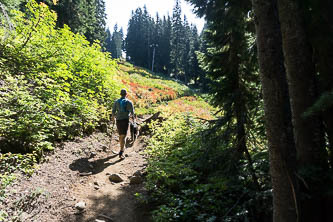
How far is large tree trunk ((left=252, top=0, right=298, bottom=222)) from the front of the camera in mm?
2320

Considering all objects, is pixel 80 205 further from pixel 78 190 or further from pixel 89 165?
pixel 89 165

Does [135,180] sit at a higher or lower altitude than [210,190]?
lower

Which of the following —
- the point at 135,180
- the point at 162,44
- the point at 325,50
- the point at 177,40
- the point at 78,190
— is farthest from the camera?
the point at 162,44

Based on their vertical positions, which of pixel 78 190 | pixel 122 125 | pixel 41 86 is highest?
pixel 41 86

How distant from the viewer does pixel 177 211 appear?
3.62 meters

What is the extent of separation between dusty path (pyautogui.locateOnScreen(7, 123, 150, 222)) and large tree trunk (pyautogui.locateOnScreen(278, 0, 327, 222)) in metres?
3.08

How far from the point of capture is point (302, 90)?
2998 millimetres

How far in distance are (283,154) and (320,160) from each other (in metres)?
1.05

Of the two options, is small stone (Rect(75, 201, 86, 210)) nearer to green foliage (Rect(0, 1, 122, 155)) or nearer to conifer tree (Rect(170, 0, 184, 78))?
green foliage (Rect(0, 1, 122, 155))

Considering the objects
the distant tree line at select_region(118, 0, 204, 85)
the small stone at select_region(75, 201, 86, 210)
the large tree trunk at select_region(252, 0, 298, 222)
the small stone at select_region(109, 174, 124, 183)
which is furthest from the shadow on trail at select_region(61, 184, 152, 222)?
the distant tree line at select_region(118, 0, 204, 85)

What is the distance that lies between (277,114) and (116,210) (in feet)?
12.4

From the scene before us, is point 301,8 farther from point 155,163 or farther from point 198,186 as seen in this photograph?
point 155,163

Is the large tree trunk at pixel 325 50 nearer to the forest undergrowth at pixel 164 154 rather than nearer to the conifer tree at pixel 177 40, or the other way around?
the forest undergrowth at pixel 164 154

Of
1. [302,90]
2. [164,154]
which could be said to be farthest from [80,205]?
[302,90]
